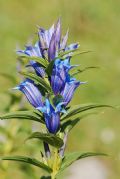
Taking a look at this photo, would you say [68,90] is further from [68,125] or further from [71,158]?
[71,158]

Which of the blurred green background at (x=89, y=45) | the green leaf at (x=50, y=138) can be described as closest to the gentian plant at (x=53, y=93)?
the green leaf at (x=50, y=138)

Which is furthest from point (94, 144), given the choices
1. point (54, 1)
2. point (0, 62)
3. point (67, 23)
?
point (54, 1)

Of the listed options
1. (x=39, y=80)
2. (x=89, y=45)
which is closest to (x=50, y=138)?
(x=39, y=80)

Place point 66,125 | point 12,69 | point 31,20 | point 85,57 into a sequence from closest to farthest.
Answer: point 66,125 → point 12,69 → point 85,57 → point 31,20

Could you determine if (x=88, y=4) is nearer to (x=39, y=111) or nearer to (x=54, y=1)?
(x=54, y=1)

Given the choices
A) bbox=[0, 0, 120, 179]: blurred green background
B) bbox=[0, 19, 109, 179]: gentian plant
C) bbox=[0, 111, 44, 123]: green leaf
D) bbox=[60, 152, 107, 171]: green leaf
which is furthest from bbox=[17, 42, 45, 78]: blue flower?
bbox=[0, 0, 120, 179]: blurred green background
